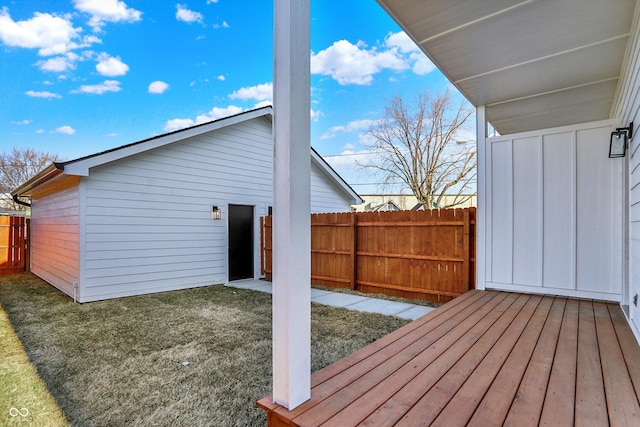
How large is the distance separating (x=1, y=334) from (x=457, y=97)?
1719 centimetres

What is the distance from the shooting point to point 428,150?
1652 cm

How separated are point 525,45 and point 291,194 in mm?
3098

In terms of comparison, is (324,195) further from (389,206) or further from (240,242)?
(389,206)

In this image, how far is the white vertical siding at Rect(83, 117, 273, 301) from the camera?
6.12 m

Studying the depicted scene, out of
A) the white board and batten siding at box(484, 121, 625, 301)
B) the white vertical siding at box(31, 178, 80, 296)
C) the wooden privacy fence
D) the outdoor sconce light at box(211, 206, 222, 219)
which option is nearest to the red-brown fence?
the white vertical siding at box(31, 178, 80, 296)

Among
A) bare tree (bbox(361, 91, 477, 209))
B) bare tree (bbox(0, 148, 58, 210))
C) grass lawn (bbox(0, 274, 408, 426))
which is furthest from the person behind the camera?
bare tree (bbox(0, 148, 58, 210))

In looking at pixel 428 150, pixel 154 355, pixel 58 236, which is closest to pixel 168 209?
pixel 58 236

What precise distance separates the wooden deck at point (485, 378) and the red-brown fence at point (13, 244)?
12.1 meters

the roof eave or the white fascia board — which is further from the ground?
the white fascia board

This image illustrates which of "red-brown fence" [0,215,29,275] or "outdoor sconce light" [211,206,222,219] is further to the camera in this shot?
"red-brown fence" [0,215,29,275]

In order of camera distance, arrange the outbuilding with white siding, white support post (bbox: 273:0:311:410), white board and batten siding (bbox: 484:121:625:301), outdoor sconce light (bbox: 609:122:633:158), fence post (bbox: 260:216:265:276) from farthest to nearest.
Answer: fence post (bbox: 260:216:265:276), the outbuilding with white siding, white board and batten siding (bbox: 484:121:625:301), outdoor sconce light (bbox: 609:122:633:158), white support post (bbox: 273:0:311:410)

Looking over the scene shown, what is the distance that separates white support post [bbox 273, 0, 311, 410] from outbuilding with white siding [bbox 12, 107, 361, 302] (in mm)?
3650

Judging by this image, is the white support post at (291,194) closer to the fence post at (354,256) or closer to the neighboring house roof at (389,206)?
the fence post at (354,256)

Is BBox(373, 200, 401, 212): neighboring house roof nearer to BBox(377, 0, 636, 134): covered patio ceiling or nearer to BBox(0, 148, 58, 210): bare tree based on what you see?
BBox(377, 0, 636, 134): covered patio ceiling
